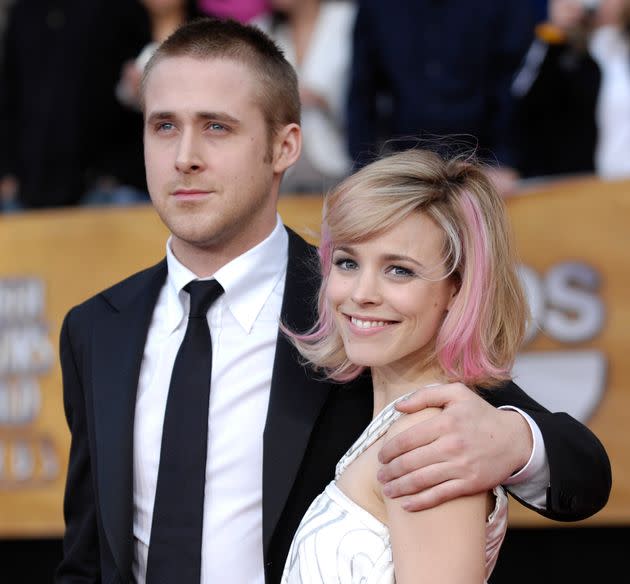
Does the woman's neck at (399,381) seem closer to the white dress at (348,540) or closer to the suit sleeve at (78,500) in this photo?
the white dress at (348,540)

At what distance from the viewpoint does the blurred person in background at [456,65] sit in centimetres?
455

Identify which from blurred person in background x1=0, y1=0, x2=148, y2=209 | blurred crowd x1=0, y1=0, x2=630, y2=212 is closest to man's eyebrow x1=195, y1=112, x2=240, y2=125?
blurred crowd x1=0, y1=0, x2=630, y2=212

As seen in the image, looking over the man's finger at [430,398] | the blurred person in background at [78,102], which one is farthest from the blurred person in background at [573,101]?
the man's finger at [430,398]

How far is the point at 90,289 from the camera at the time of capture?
4.89 metres

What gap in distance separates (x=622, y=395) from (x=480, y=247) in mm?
2238

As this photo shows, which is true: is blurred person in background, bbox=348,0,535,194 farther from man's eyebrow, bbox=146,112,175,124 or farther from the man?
man's eyebrow, bbox=146,112,175,124

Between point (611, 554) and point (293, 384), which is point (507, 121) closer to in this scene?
point (611, 554)

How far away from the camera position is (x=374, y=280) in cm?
225

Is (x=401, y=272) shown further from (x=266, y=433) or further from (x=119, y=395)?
(x=119, y=395)

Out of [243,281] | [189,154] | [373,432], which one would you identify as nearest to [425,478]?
[373,432]

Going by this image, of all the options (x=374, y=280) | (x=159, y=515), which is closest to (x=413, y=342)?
(x=374, y=280)

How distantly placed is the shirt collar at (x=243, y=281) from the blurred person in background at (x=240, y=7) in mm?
2958

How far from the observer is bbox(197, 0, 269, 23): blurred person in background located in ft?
17.8

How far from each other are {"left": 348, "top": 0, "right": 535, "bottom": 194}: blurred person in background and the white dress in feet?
7.86
